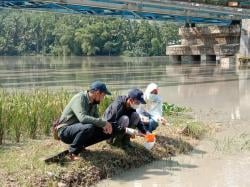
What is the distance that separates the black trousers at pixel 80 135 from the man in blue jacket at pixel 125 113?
0.80 feet

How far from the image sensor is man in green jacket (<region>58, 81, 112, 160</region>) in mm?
5309

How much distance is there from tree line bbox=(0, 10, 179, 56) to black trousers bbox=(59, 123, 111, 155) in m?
71.7

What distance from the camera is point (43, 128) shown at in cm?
704

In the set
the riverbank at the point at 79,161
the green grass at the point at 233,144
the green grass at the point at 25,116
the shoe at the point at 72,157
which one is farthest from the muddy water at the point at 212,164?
the green grass at the point at 25,116

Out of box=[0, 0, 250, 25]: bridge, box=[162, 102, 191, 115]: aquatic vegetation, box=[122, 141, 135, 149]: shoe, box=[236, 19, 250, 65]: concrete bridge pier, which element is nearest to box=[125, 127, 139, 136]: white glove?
box=[122, 141, 135, 149]: shoe

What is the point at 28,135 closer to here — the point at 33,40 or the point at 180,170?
the point at 180,170

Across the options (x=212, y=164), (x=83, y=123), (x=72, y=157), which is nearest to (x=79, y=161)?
(x=72, y=157)

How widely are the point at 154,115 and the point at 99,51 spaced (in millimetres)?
74483

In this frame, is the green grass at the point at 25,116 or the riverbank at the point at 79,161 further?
the green grass at the point at 25,116

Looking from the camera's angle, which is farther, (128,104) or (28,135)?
(28,135)

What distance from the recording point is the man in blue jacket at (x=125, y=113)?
561 centimetres

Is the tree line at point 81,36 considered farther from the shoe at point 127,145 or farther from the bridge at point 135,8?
the shoe at point 127,145

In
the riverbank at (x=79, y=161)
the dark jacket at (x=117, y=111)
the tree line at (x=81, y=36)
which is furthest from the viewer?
the tree line at (x=81, y=36)

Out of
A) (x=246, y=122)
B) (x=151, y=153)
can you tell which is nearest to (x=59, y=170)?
(x=151, y=153)
